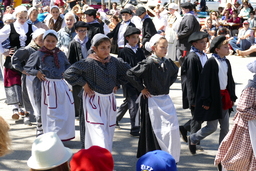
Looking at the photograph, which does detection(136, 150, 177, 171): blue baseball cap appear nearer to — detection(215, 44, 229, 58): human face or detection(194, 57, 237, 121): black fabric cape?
detection(194, 57, 237, 121): black fabric cape

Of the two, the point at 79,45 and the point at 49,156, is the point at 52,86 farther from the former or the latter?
the point at 49,156

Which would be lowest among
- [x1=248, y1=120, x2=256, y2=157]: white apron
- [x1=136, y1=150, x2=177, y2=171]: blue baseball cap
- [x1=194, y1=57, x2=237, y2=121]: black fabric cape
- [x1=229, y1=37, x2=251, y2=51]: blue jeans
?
[x1=229, y1=37, x2=251, y2=51]: blue jeans

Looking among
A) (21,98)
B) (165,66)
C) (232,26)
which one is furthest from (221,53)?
(232,26)

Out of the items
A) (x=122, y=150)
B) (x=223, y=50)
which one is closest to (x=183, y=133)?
(x=122, y=150)

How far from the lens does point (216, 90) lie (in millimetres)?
6023

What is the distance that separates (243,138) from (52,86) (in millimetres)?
2943

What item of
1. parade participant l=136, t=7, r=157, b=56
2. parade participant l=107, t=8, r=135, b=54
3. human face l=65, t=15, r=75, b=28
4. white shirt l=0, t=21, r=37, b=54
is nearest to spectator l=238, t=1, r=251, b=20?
parade participant l=136, t=7, r=157, b=56

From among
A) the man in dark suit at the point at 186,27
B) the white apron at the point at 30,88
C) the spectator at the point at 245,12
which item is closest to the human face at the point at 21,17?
the white apron at the point at 30,88

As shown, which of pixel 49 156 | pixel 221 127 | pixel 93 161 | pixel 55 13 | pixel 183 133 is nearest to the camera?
pixel 93 161

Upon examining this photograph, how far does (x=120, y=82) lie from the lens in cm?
611

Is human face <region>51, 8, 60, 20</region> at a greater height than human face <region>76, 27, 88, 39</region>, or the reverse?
human face <region>51, 8, 60, 20</region>

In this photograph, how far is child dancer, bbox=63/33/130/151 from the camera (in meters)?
5.71

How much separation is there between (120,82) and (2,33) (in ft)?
10.8

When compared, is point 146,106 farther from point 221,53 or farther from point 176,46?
point 176,46
